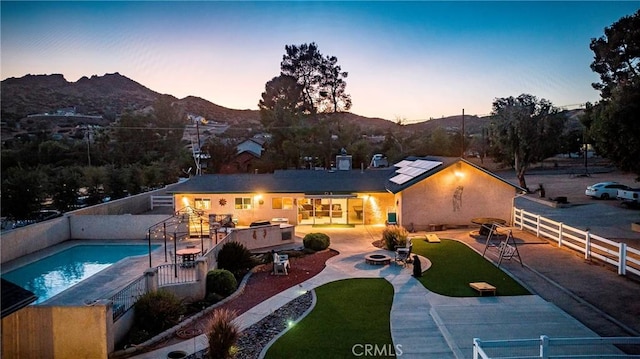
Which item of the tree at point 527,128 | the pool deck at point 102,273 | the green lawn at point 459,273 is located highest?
the tree at point 527,128

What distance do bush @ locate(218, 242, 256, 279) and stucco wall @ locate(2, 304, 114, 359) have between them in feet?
23.2

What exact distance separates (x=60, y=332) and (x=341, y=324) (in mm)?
6642

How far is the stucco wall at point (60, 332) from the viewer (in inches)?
385

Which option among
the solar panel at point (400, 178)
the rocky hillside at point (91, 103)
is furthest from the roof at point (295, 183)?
the rocky hillside at point (91, 103)

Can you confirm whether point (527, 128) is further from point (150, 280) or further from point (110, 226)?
point (150, 280)

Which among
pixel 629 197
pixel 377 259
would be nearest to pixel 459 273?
pixel 377 259

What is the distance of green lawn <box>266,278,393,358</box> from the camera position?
1010 centimetres

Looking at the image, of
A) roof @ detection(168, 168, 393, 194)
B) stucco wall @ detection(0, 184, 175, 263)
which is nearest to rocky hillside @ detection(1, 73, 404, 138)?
stucco wall @ detection(0, 184, 175, 263)

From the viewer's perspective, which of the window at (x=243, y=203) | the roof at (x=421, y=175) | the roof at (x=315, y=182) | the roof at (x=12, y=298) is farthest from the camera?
the window at (x=243, y=203)

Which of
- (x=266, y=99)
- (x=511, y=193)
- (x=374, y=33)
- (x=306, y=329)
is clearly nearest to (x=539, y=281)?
(x=306, y=329)

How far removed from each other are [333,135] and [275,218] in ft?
93.2

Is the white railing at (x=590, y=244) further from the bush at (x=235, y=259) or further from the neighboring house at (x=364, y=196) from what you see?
the bush at (x=235, y=259)

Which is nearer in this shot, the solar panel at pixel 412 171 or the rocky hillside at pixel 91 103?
the solar panel at pixel 412 171

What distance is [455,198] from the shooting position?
24.5 meters
